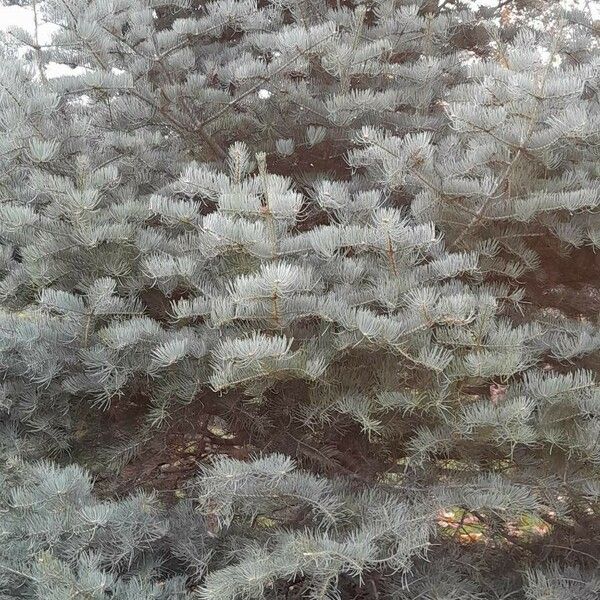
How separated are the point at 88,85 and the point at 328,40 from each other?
84 centimetres

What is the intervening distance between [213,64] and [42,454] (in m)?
1.71

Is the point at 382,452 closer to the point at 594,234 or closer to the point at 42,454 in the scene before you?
the point at 594,234

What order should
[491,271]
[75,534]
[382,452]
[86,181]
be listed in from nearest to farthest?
[75,534]
[86,181]
[491,271]
[382,452]

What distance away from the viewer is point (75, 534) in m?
1.87

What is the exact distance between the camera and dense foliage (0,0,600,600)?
1798 mm

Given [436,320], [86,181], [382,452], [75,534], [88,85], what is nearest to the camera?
[436,320]

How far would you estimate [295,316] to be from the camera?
1.85 m

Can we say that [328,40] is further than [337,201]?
Yes

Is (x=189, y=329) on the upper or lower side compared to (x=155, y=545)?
upper

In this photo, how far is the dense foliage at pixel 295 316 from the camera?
180 centimetres

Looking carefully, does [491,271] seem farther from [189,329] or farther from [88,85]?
[88,85]

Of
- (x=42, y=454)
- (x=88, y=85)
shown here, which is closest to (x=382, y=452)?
(x=42, y=454)

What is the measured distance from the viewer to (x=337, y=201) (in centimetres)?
191

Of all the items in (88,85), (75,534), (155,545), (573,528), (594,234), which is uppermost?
(88,85)
